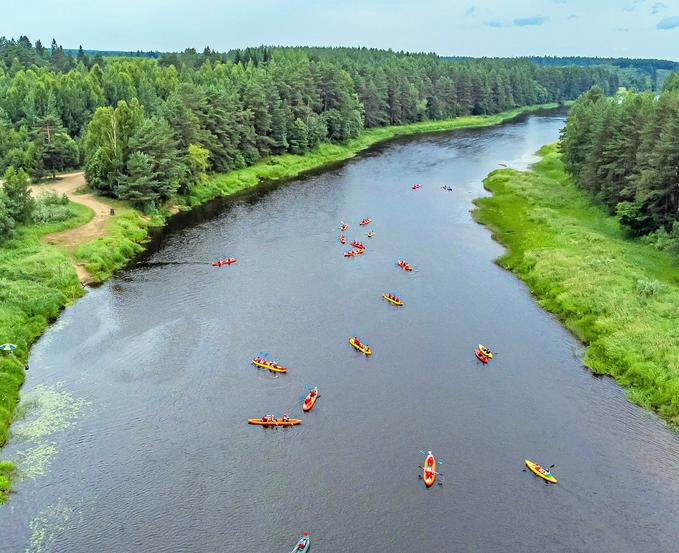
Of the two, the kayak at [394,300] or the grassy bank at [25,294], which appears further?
→ the kayak at [394,300]

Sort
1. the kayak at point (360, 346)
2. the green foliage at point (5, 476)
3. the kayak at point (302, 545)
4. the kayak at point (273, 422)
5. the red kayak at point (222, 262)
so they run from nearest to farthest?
the kayak at point (302, 545)
the green foliage at point (5, 476)
the kayak at point (273, 422)
the kayak at point (360, 346)
the red kayak at point (222, 262)

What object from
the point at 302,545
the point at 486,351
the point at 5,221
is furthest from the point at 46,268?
the point at 486,351

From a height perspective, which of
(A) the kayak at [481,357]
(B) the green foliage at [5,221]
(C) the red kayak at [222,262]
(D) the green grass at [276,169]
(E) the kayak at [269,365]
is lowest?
(D) the green grass at [276,169]

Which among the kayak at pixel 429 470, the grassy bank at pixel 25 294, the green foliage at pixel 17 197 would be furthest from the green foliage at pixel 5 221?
the kayak at pixel 429 470

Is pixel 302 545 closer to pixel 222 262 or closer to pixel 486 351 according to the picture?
pixel 486 351

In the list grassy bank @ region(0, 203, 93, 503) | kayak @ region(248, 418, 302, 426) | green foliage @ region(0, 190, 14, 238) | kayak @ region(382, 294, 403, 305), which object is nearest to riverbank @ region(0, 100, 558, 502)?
grassy bank @ region(0, 203, 93, 503)

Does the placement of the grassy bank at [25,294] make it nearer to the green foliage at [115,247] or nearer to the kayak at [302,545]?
the green foliage at [115,247]

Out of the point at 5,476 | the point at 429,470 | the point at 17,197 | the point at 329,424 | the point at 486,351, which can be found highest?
the point at 17,197
